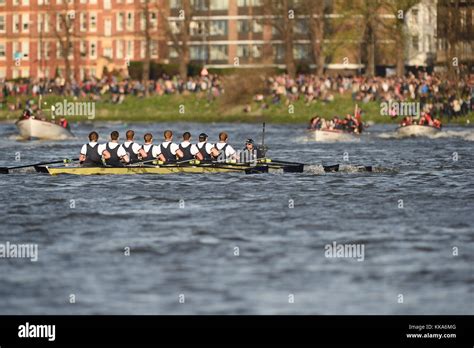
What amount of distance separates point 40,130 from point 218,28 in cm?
7802

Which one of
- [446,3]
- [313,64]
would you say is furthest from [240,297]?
[313,64]

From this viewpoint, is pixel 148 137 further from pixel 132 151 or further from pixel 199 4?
pixel 199 4

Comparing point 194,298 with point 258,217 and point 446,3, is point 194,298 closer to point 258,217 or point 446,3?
point 258,217

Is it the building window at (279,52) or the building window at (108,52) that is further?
the building window at (108,52)

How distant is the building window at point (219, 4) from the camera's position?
148m

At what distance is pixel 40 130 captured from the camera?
72562mm

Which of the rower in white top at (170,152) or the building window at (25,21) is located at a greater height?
the building window at (25,21)

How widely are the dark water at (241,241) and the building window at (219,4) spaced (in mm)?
97872

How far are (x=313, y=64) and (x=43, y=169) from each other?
8705cm

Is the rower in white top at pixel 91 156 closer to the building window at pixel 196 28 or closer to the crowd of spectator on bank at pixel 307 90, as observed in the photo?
the crowd of spectator on bank at pixel 307 90

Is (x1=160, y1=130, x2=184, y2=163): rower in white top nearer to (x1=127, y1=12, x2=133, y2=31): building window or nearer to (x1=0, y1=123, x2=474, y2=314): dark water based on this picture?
(x1=0, y1=123, x2=474, y2=314): dark water

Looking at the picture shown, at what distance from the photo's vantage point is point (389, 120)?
301 ft

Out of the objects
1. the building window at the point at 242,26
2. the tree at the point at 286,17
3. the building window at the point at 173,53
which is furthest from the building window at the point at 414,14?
the building window at the point at 173,53

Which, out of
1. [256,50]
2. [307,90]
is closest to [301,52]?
[256,50]
